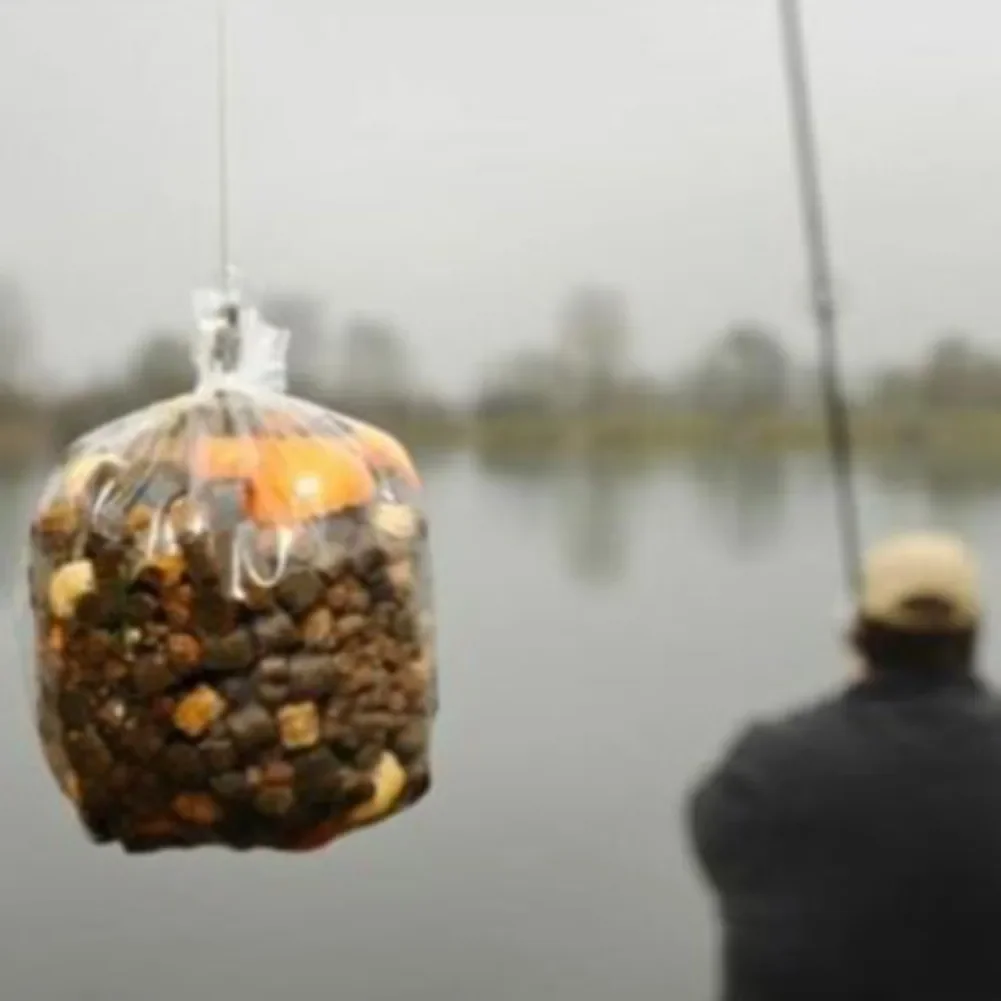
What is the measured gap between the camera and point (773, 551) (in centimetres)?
141

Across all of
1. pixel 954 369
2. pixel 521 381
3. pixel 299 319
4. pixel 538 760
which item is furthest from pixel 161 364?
pixel 954 369

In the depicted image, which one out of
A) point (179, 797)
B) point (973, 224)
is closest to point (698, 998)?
point (973, 224)

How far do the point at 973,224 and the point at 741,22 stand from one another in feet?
0.71

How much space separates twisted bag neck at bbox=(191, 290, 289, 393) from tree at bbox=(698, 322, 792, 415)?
0.55 m

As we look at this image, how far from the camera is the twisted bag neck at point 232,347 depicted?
35.1 inches

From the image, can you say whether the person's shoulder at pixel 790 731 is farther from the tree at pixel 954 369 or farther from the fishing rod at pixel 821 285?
the tree at pixel 954 369

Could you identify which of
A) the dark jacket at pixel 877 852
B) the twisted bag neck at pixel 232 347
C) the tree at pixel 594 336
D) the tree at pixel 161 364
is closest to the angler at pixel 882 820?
the dark jacket at pixel 877 852

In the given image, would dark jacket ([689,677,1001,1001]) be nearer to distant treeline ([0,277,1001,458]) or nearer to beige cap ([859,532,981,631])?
beige cap ([859,532,981,631])

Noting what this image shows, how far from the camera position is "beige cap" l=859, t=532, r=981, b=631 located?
0.99m

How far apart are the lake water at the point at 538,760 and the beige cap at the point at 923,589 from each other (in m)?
0.40

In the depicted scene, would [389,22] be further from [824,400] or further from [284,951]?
[284,951]

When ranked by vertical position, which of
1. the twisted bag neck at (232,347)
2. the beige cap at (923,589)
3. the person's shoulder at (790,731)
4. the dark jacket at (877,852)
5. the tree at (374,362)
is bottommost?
the dark jacket at (877,852)

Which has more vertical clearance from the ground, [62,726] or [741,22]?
[741,22]

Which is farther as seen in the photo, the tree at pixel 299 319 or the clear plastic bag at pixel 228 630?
the tree at pixel 299 319
